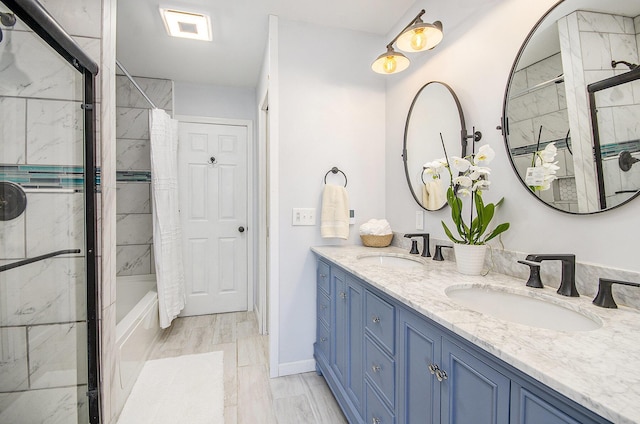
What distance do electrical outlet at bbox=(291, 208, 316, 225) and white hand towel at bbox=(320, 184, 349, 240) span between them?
0.29 feet

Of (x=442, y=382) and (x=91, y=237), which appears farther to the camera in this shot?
(x=91, y=237)

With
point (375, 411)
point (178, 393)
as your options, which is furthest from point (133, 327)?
point (375, 411)

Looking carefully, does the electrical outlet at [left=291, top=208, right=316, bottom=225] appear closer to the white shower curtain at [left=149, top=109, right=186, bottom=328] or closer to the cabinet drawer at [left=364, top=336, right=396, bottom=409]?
the cabinet drawer at [left=364, top=336, right=396, bottom=409]

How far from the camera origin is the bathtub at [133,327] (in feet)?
5.82

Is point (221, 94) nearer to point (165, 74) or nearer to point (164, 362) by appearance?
point (165, 74)

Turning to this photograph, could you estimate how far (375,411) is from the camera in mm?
1251

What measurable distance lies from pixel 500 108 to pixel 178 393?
2452mm

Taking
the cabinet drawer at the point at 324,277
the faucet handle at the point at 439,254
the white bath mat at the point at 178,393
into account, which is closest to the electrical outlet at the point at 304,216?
the cabinet drawer at the point at 324,277

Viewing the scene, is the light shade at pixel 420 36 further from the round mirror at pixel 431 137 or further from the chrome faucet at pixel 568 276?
the chrome faucet at pixel 568 276

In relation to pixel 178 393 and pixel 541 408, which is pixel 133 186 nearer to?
pixel 178 393

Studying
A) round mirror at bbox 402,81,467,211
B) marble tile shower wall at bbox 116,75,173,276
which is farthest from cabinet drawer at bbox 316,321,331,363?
marble tile shower wall at bbox 116,75,173,276

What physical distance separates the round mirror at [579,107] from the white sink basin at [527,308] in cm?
35

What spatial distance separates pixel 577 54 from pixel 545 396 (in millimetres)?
1145

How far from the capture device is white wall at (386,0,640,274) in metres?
0.98
